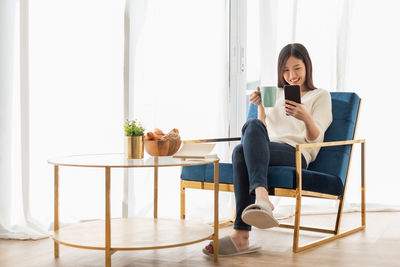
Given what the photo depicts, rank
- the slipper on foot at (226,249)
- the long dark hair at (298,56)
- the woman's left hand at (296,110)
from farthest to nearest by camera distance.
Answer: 1. the long dark hair at (298,56)
2. the woman's left hand at (296,110)
3. the slipper on foot at (226,249)

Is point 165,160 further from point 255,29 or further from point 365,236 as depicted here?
point 255,29

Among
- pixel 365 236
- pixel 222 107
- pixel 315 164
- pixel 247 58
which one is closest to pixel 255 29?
pixel 247 58

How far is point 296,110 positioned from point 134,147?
31.9 inches

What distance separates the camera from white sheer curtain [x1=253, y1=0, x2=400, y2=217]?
3.77 meters

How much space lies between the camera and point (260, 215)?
7.12ft

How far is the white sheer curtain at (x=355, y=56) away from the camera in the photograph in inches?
148

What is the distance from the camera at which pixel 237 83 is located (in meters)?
3.90

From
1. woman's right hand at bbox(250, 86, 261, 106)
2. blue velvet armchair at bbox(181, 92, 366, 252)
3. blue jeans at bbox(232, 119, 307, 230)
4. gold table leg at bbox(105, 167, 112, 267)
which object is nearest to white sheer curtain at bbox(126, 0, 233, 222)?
blue velvet armchair at bbox(181, 92, 366, 252)

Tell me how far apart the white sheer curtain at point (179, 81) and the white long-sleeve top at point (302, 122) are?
2.43 feet

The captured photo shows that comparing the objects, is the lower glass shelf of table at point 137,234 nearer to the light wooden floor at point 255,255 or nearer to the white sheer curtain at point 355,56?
the light wooden floor at point 255,255

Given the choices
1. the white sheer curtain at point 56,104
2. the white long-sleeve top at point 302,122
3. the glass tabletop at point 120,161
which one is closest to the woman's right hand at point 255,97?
the white long-sleeve top at point 302,122

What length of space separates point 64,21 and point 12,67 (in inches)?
15.3

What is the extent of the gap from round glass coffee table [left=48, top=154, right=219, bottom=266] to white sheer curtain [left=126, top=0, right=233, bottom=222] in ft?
2.68

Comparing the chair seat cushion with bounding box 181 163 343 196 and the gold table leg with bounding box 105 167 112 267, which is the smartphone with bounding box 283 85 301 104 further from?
the gold table leg with bounding box 105 167 112 267
